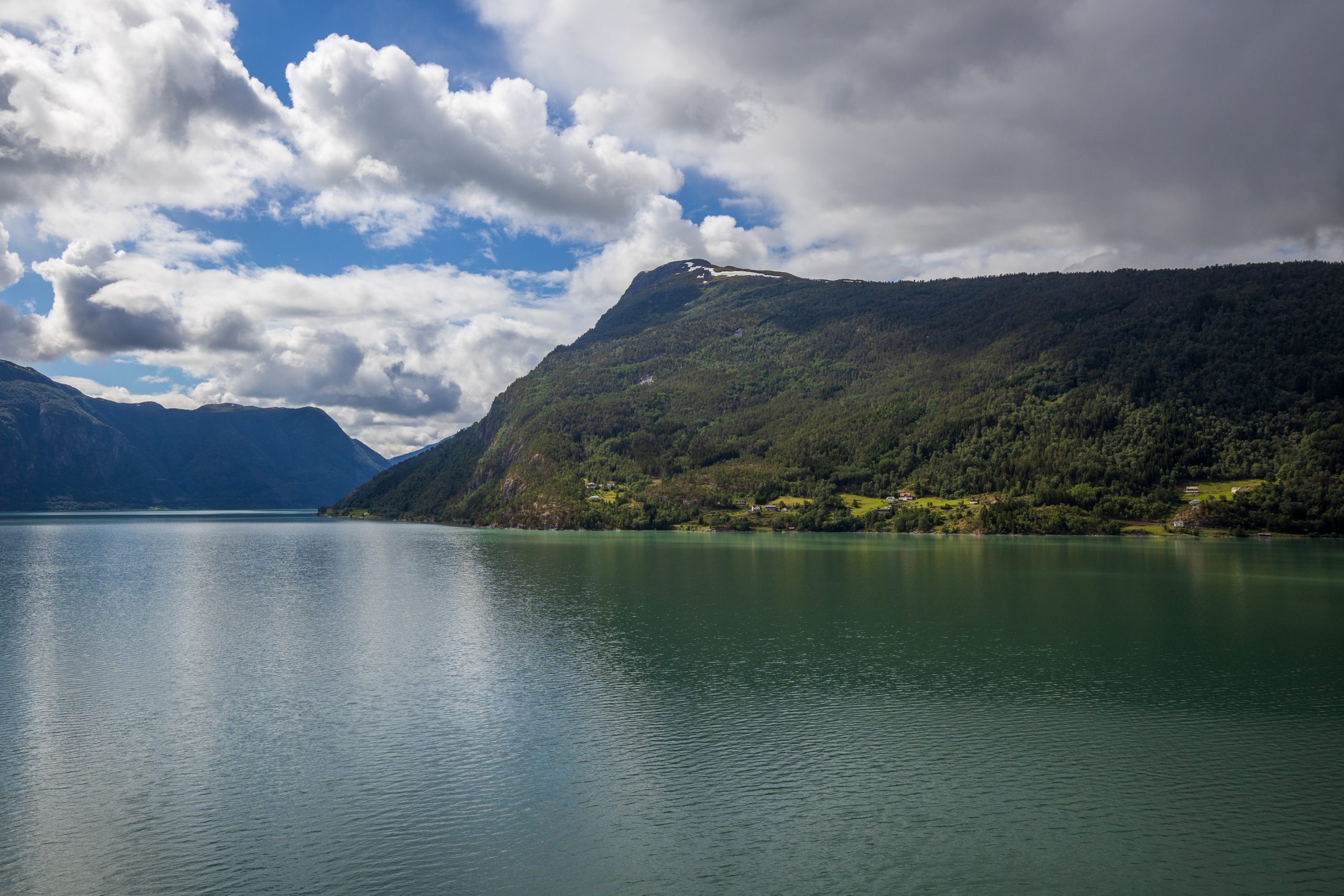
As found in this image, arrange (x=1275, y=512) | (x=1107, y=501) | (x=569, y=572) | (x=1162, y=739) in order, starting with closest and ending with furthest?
(x=1162, y=739)
(x=569, y=572)
(x=1275, y=512)
(x=1107, y=501)

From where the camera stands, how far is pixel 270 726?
31.8 meters

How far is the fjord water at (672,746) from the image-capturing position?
2011cm

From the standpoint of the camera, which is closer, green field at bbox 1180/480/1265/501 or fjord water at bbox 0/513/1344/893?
fjord water at bbox 0/513/1344/893

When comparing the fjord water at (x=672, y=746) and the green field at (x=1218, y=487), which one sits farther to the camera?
the green field at (x=1218, y=487)

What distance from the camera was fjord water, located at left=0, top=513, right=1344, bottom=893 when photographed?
2011 cm

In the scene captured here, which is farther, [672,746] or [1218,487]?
[1218,487]

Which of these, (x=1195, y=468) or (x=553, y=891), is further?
(x=1195, y=468)

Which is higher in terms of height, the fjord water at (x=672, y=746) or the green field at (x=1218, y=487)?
the green field at (x=1218, y=487)

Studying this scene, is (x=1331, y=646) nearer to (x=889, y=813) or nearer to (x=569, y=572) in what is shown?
(x=889, y=813)

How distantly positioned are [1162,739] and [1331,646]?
27.9 meters

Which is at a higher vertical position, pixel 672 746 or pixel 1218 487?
pixel 1218 487

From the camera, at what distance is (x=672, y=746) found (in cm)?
2908

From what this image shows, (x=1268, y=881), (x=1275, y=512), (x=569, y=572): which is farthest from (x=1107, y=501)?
(x=1268, y=881)

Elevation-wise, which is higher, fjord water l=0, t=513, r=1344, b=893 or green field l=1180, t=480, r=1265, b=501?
green field l=1180, t=480, r=1265, b=501
